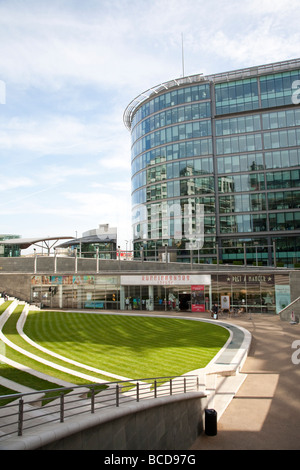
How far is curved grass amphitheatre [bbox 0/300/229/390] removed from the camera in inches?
646

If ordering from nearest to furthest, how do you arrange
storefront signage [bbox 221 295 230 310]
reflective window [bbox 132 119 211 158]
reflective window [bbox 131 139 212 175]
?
storefront signage [bbox 221 295 230 310] < reflective window [bbox 131 139 212 175] < reflective window [bbox 132 119 211 158]

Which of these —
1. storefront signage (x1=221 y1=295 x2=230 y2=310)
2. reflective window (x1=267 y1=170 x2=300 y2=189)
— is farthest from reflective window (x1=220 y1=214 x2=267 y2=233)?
storefront signage (x1=221 y1=295 x2=230 y2=310)

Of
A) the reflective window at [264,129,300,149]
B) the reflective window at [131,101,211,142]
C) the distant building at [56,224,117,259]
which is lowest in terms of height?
the distant building at [56,224,117,259]

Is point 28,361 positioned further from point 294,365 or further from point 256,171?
point 256,171

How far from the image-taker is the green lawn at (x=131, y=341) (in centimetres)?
1778

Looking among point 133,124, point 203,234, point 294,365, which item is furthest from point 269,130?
point 294,365

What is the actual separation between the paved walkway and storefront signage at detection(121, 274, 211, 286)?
58.7ft

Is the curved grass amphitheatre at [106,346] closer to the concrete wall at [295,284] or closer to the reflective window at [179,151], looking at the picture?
the concrete wall at [295,284]

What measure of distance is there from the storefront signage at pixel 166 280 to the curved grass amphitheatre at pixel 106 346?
7814 mm

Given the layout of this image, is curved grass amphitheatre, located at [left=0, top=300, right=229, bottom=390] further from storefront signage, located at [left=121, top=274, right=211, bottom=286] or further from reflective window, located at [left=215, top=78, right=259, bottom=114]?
reflective window, located at [left=215, top=78, right=259, bottom=114]

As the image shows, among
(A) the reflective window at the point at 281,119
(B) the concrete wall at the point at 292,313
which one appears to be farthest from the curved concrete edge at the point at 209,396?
(A) the reflective window at the point at 281,119

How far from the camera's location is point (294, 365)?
62.8ft

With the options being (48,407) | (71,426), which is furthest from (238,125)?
(71,426)
